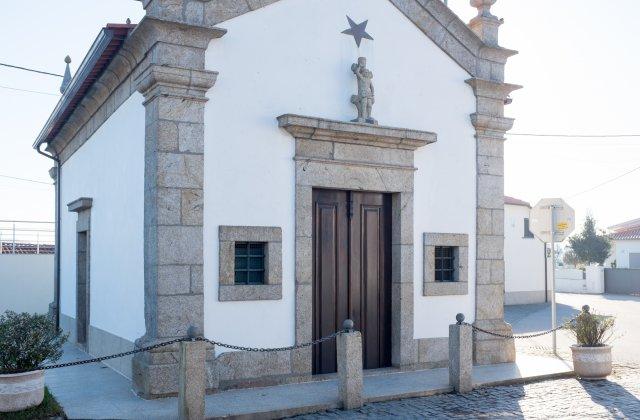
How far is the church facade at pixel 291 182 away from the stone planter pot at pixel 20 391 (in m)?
1.12

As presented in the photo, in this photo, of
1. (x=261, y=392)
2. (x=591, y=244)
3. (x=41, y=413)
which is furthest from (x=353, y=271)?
(x=591, y=244)

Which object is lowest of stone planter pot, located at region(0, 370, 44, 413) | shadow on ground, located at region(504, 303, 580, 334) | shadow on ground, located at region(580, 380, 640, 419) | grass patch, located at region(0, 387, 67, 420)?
shadow on ground, located at region(504, 303, 580, 334)

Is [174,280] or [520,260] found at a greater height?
[174,280]

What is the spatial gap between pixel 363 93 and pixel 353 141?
66 centimetres

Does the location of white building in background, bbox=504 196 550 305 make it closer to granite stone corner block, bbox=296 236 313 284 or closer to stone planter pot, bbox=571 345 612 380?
stone planter pot, bbox=571 345 612 380

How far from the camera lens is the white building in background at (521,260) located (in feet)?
78.6

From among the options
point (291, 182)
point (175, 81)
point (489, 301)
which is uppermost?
point (175, 81)

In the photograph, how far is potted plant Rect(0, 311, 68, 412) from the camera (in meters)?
6.22

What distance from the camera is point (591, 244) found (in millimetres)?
38875

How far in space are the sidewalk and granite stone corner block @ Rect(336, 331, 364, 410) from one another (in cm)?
16

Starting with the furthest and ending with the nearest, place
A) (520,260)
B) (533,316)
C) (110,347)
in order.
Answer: (520,260), (533,316), (110,347)

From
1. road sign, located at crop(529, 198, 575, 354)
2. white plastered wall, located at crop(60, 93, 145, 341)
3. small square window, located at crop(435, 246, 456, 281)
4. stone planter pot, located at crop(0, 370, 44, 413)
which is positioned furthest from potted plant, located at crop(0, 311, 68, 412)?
road sign, located at crop(529, 198, 575, 354)

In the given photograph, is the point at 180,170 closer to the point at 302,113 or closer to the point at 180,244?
A: the point at 180,244

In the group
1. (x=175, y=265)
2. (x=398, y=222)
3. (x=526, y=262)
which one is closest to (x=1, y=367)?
(x=175, y=265)
